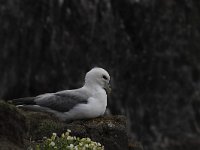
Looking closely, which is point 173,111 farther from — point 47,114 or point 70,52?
point 47,114

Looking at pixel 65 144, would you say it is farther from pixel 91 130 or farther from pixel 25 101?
pixel 25 101

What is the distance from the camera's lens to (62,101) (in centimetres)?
1391

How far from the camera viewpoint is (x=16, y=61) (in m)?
32.3

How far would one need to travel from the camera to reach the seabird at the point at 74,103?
536 inches

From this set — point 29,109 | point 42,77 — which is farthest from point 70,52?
point 29,109

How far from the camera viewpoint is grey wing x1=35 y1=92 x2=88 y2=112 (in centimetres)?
1384

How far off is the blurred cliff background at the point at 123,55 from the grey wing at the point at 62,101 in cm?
1628

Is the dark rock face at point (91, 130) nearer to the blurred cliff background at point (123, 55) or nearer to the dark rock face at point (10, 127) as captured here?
the dark rock face at point (10, 127)

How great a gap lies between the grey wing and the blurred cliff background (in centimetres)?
1628

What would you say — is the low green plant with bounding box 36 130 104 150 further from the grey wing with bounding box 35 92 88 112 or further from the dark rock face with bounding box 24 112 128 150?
the grey wing with bounding box 35 92 88 112

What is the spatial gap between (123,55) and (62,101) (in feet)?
67.9

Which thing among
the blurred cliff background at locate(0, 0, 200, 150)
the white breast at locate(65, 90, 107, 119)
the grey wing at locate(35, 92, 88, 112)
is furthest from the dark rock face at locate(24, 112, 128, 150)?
the blurred cliff background at locate(0, 0, 200, 150)

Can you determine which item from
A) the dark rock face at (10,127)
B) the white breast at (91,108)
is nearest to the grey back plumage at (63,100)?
the white breast at (91,108)

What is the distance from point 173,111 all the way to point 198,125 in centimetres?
118
